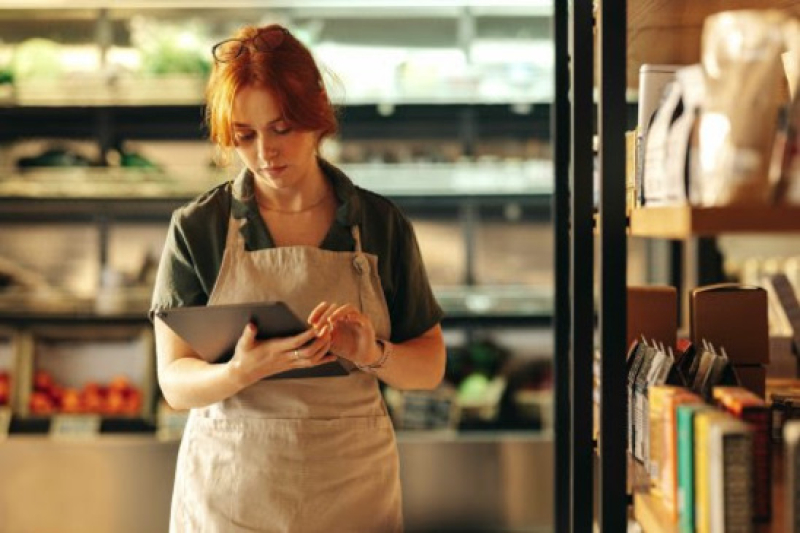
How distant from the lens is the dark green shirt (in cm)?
235

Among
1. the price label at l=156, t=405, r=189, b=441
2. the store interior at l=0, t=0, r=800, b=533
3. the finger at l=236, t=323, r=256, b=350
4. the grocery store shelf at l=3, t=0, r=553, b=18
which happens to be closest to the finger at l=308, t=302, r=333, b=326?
the finger at l=236, t=323, r=256, b=350

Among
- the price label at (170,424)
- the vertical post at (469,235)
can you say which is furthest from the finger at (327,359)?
the vertical post at (469,235)

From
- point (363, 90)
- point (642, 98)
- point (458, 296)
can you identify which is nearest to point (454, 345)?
point (458, 296)

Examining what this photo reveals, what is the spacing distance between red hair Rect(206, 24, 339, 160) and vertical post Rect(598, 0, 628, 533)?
2.36 feet

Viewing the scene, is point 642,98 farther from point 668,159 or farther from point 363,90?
point 363,90

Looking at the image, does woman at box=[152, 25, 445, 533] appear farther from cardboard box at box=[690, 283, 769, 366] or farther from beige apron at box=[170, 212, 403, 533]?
cardboard box at box=[690, 283, 769, 366]

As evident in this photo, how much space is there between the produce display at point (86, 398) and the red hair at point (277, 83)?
96.0 inches

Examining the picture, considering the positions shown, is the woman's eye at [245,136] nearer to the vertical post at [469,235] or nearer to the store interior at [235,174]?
the store interior at [235,174]

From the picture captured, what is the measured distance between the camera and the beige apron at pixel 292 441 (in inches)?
90.7

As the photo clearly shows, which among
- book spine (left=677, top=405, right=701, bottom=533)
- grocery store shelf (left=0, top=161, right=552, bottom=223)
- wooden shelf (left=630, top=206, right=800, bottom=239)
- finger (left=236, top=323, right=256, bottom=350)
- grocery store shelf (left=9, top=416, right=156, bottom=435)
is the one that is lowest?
grocery store shelf (left=9, top=416, right=156, bottom=435)

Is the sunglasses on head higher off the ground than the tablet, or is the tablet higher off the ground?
the sunglasses on head

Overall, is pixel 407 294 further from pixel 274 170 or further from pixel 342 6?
pixel 342 6

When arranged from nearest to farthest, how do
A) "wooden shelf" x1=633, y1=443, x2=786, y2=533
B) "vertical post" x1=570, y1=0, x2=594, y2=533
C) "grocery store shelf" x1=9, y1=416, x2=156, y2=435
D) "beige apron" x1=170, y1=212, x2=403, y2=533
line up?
"wooden shelf" x1=633, y1=443, x2=786, y2=533
"vertical post" x1=570, y1=0, x2=594, y2=533
"beige apron" x1=170, y1=212, x2=403, y2=533
"grocery store shelf" x1=9, y1=416, x2=156, y2=435

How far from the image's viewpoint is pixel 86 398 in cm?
451
